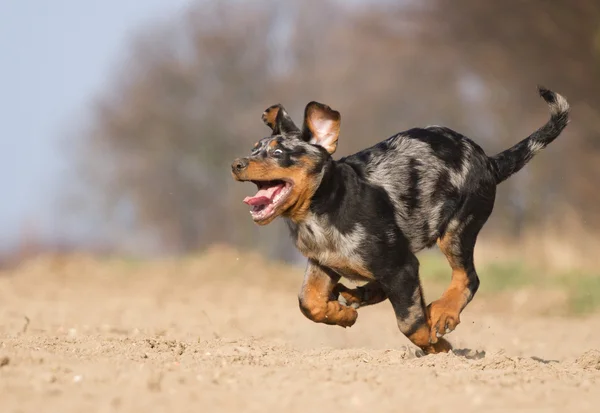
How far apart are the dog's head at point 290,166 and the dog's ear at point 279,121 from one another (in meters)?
0.09

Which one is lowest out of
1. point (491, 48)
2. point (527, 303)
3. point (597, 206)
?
point (527, 303)

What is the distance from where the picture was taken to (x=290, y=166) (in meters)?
6.83

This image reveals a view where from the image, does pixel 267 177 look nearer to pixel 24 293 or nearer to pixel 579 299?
pixel 579 299

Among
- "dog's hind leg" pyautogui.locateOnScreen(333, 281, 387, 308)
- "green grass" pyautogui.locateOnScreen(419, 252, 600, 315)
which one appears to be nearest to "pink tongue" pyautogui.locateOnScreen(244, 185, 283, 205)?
"dog's hind leg" pyautogui.locateOnScreen(333, 281, 387, 308)

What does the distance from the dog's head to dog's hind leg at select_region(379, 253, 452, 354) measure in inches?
33.1

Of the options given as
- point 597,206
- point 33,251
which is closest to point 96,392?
point 33,251

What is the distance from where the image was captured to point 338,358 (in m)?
7.07

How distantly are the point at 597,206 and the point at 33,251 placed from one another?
14.0 m

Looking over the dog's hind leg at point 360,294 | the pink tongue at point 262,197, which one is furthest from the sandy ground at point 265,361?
the pink tongue at point 262,197

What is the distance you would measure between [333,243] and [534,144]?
8.10ft

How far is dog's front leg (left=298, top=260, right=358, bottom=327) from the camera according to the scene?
24.2 ft

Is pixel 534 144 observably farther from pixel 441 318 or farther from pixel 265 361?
pixel 265 361

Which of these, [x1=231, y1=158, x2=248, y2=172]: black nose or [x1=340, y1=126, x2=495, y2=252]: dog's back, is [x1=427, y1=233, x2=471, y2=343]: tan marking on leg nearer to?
[x1=340, y1=126, x2=495, y2=252]: dog's back

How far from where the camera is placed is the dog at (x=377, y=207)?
6914 mm
